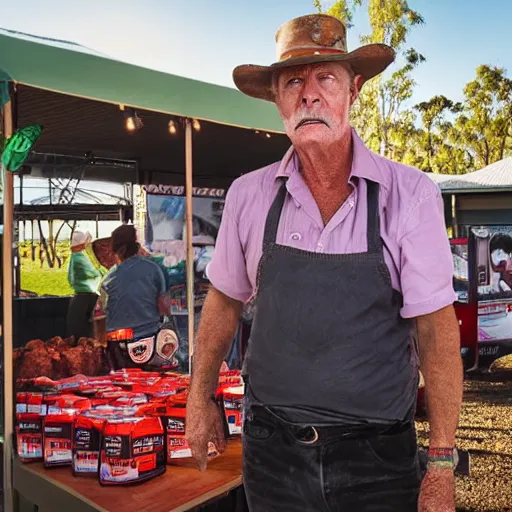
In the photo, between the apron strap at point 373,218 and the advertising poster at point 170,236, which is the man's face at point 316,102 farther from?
the advertising poster at point 170,236

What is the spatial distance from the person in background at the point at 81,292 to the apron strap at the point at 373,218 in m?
2.59

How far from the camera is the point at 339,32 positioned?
157 cm

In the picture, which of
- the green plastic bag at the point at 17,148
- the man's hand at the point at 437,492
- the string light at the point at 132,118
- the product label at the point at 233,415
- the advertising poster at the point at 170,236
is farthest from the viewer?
the advertising poster at the point at 170,236

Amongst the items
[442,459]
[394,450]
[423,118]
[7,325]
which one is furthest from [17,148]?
[423,118]

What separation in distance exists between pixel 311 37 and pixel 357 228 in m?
0.52

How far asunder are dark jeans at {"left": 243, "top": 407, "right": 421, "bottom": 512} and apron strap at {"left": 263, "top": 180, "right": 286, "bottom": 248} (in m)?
0.43

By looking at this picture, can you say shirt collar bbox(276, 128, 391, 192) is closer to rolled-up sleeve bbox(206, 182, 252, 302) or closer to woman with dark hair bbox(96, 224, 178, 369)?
rolled-up sleeve bbox(206, 182, 252, 302)

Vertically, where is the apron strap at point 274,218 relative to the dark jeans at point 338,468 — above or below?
above

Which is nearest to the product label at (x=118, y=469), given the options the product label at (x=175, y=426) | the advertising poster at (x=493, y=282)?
the product label at (x=175, y=426)

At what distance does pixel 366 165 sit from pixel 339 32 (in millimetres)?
393

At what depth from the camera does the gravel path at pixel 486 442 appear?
142 inches

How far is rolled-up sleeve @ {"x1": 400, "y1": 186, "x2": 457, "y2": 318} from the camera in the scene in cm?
132

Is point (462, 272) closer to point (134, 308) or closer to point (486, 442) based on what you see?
point (486, 442)

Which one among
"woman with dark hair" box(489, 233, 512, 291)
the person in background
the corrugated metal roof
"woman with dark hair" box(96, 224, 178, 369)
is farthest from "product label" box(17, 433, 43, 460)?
the corrugated metal roof
